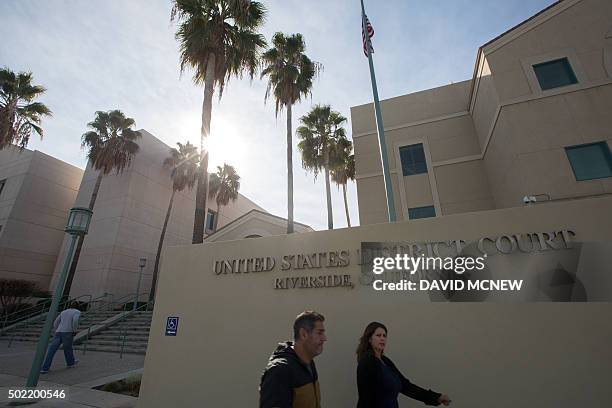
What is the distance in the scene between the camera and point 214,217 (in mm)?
29375

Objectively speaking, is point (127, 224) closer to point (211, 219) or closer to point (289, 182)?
point (211, 219)

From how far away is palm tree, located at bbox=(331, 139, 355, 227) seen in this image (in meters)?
20.0

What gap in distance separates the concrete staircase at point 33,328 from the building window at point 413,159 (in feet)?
55.0

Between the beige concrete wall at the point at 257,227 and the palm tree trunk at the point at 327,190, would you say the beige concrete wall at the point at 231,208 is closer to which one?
the beige concrete wall at the point at 257,227

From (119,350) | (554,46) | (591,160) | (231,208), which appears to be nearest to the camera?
(591,160)

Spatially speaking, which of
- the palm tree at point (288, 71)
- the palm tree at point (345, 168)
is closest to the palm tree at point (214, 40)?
the palm tree at point (288, 71)

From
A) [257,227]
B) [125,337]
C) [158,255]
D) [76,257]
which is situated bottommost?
[125,337]

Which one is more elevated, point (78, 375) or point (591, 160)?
point (591, 160)

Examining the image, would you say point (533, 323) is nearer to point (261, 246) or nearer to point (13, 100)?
point (261, 246)

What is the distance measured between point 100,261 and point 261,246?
67.6 feet

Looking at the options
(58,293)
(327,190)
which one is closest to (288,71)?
(327,190)

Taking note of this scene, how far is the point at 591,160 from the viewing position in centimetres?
869

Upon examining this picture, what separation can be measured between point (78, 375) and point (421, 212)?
42.5 ft

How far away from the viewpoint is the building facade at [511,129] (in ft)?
29.2
